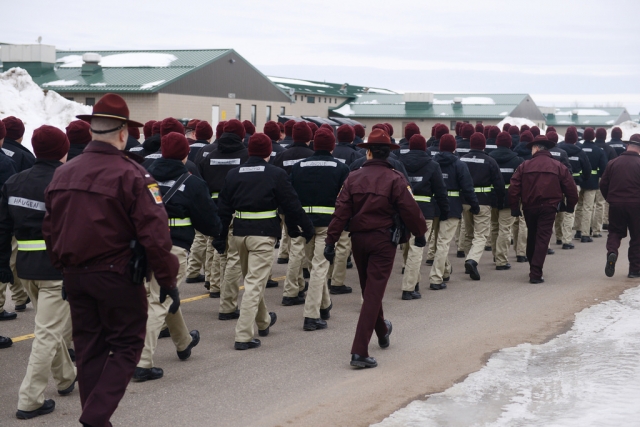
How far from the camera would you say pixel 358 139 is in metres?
17.2

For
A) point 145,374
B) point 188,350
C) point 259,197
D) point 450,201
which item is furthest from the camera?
point 450,201

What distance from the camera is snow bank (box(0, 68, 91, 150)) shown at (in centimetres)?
2853

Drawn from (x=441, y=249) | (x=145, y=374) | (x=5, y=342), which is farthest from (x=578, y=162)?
(x=5, y=342)

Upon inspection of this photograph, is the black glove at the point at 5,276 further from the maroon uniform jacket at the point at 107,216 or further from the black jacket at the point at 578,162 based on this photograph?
the black jacket at the point at 578,162

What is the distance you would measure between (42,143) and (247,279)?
270 cm

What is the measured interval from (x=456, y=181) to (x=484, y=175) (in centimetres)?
135

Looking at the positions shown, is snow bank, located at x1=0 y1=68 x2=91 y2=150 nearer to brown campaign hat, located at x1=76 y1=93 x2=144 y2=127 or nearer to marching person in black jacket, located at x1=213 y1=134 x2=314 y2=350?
marching person in black jacket, located at x1=213 y1=134 x2=314 y2=350

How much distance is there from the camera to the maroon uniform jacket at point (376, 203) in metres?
8.00

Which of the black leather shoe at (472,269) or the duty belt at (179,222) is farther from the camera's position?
the black leather shoe at (472,269)

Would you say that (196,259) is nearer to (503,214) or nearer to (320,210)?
(320,210)

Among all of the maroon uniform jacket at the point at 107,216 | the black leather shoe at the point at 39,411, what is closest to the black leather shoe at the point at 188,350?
the black leather shoe at the point at 39,411

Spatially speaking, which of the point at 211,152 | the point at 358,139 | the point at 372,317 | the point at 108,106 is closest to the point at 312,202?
the point at 211,152

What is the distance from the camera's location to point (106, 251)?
16.7 ft

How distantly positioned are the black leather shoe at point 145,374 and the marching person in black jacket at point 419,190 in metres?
4.88
